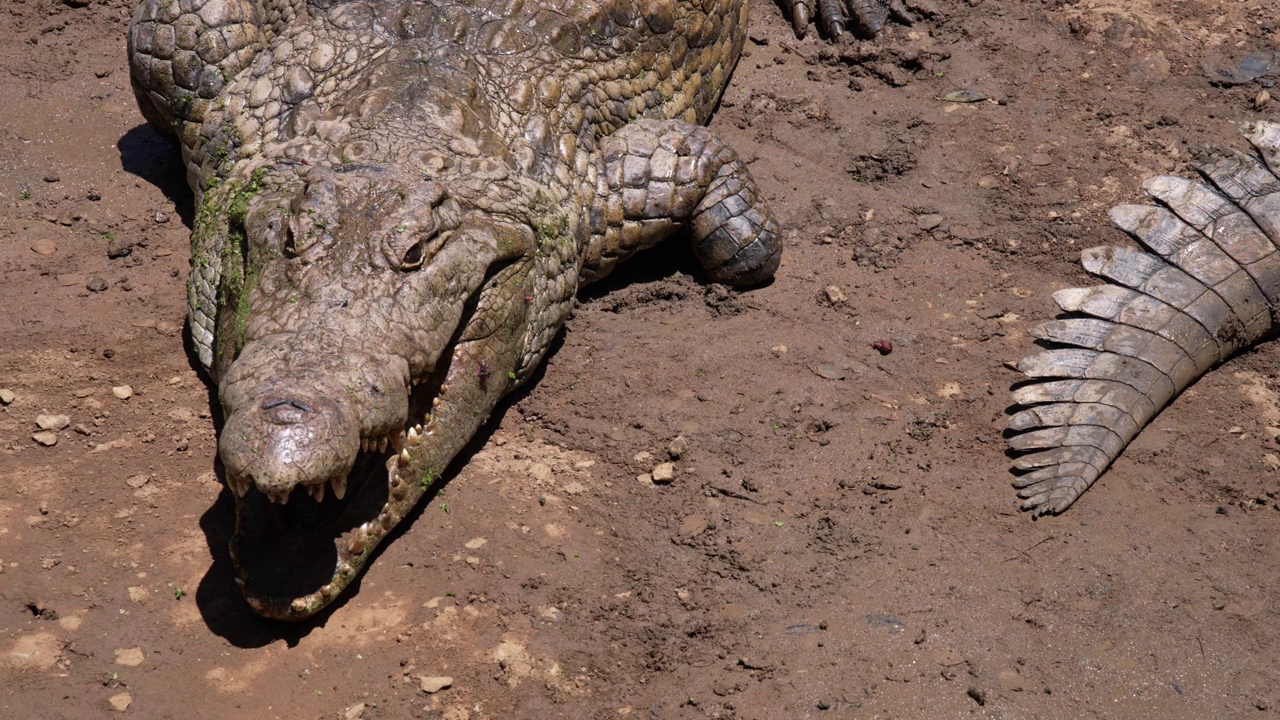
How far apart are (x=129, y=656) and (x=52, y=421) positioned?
1090 mm

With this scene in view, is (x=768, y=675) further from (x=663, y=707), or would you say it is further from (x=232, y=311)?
(x=232, y=311)

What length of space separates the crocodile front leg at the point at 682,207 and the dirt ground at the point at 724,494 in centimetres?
15

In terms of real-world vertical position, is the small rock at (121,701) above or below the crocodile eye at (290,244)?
below

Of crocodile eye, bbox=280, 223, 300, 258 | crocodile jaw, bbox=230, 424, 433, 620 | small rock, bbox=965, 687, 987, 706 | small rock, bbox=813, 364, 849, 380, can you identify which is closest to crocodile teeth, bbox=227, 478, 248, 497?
crocodile jaw, bbox=230, 424, 433, 620

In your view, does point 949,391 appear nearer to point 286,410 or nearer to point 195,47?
point 286,410

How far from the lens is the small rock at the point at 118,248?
4801mm

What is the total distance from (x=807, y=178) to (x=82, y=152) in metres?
3.23

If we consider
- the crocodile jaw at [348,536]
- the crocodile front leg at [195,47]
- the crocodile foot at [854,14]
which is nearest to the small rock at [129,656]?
the crocodile jaw at [348,536]

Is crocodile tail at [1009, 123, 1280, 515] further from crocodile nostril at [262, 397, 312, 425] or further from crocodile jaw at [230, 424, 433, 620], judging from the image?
crocodile nostril at [262, 397, 312, 425]

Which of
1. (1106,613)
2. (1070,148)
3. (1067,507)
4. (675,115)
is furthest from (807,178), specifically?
(1106,613)

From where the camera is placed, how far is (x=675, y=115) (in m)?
5.57

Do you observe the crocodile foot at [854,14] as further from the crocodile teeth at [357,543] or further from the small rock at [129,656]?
the small rock at [129,656]

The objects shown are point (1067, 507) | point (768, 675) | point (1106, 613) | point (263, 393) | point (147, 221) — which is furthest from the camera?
point (147, 221)

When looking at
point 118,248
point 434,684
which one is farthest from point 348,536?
point 118,248
